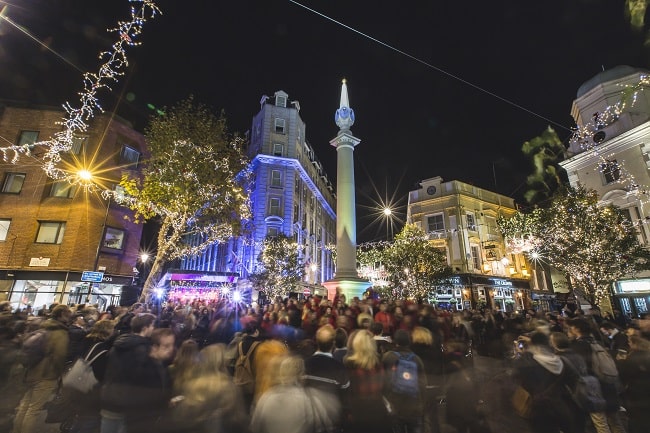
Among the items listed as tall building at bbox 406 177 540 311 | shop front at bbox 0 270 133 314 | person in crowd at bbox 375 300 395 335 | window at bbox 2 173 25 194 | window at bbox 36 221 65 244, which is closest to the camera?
person in crowd at bbox 375 300 395 335

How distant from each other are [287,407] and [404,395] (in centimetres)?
210

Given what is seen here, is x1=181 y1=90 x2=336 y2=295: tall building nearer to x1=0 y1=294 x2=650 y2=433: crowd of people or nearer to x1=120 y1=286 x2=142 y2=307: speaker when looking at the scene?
x1=120 y1=286 x2=142 y2=307: speaker

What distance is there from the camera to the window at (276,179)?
38.2 metres

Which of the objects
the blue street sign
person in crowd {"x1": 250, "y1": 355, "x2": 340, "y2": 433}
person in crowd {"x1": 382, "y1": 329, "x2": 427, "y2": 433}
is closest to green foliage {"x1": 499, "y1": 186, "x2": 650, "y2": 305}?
person in crowd {"x1": 382, "y1": 329, "x2": 427, "y2": 433}

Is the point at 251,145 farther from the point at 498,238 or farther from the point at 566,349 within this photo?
the point at 566,349

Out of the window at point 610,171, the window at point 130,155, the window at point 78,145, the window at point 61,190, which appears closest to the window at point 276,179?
the window at point 130,155

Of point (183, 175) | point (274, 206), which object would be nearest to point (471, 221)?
point (274, 206)

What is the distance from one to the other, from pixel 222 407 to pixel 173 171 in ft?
52.4

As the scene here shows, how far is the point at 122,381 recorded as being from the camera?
3721mm

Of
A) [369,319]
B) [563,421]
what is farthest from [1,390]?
[563,421]

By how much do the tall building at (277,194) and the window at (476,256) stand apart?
60.1 feet

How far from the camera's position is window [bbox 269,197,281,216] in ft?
121

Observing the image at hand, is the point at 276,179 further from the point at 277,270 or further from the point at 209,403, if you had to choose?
the point at 209,403

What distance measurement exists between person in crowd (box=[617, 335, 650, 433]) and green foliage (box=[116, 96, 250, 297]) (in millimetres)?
17436
